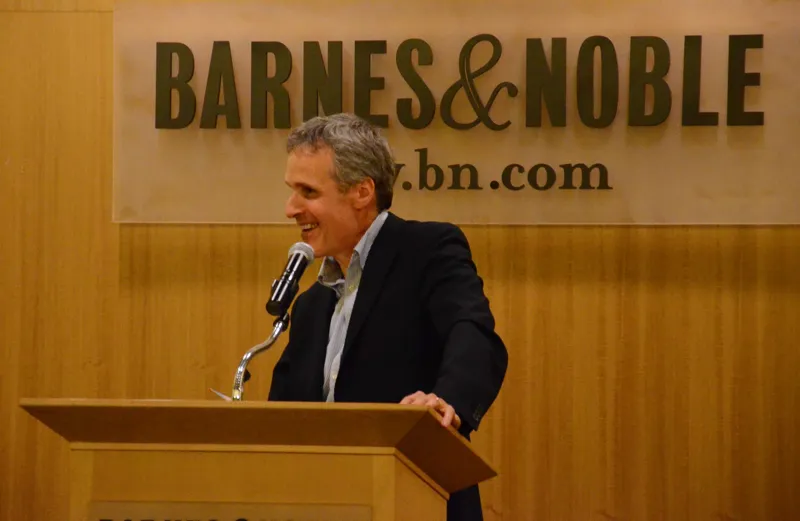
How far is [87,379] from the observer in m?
4.32

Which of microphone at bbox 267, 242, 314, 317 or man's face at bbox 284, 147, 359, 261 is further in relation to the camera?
man's face at bbox 284, 147, 359, 261

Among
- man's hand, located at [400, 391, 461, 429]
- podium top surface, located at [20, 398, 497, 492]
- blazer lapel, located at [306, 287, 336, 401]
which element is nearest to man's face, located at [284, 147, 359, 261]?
blazer lapel, located at [306, 287, 336, 401]

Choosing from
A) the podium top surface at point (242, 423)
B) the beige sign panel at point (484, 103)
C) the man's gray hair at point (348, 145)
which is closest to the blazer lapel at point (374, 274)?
the man's gray hair at point (348, 145)

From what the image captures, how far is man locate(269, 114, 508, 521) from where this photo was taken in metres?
2.61

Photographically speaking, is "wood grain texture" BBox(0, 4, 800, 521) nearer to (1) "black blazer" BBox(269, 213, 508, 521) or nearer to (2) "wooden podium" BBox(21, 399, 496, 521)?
(1) "black blazer" BBox(269, 213, 508, 521)

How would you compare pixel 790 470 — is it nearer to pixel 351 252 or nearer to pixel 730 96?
pixel 730 96

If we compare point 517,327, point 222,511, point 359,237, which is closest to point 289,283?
point 359,237

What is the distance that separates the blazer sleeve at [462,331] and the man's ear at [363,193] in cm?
19

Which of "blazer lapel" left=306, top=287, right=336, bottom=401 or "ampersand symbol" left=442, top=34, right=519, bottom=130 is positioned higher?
"ampersand symbol" left=442, top=34, right=519, bottom=130

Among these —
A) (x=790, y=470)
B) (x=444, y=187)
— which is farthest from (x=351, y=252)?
(x=790, y=470)

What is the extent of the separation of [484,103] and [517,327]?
0.84 m

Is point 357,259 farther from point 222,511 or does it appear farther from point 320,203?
point 222,511

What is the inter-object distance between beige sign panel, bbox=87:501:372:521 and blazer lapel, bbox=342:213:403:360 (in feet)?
2.76

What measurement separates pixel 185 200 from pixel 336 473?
2659 mm
